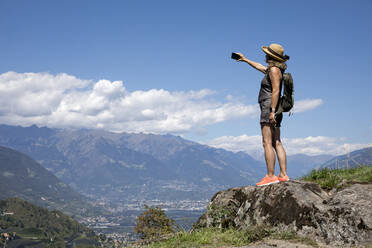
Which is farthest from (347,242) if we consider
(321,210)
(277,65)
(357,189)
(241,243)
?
(277,65)

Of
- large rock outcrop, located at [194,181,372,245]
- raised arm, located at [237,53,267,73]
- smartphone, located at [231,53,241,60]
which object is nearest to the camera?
large rock outcrop, located at [194,181,372,245]

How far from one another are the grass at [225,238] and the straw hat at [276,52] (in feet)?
13.2

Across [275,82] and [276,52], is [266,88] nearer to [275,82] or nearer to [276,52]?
[275,82]

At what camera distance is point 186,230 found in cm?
722

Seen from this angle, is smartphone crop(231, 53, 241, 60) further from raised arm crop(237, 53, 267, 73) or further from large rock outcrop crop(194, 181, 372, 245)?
large rock outcrop crop(194, 181, 372, 245)

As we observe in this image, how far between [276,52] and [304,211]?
3.81m

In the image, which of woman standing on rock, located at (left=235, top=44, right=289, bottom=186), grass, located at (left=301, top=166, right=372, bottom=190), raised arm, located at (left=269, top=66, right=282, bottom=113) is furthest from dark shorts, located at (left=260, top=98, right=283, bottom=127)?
grass, located at (left=301, top=166, right=372, bottom=190)

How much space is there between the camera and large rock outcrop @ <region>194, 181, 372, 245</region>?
5.39 meters

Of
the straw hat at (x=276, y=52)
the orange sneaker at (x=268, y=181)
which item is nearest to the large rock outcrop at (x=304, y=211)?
the orange sneaker at (x=268, y=181)

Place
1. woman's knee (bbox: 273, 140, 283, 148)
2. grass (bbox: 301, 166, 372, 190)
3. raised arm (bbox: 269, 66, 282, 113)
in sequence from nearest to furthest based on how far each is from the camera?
grass (bbox: 301, 166, 372, 190)
raised arm (bbox: 269, 66, 282, 113)
woman's knee (bbox: 273, 140, 283, 148)

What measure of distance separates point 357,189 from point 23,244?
8347 inches

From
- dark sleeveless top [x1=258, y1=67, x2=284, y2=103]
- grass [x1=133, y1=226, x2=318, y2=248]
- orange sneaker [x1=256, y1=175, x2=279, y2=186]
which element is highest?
dark sleeveless top [x1=258, y1=67, x2=284, y2=103]

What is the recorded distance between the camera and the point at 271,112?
24.5 feet

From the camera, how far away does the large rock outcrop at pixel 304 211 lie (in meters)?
5.39
